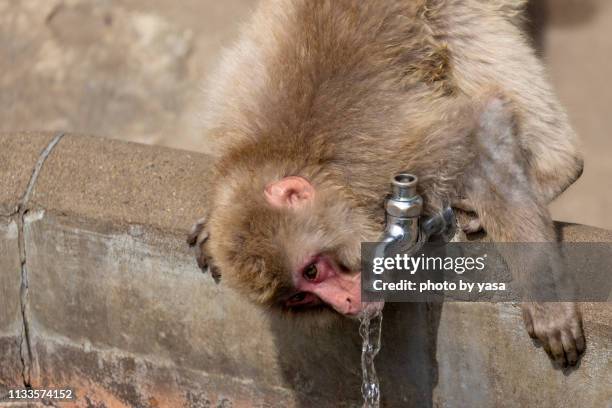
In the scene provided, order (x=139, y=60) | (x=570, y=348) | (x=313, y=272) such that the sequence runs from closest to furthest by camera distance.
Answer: (x=570, y=348), (x=313, y=272), (x=139, y=60)

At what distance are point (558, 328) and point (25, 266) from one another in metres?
1.86

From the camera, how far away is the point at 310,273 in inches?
128

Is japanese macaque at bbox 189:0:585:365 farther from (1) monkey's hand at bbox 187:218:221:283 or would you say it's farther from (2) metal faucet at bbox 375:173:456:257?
(2) metal faucet at bbox 375:173:456:257

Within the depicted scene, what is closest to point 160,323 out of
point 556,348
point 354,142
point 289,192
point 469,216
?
point 289,192

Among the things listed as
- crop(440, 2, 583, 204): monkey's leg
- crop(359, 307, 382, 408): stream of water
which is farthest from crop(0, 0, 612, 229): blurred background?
crop(359, 307, 382, 408): stream of water

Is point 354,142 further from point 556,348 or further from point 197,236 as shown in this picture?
point 556,348

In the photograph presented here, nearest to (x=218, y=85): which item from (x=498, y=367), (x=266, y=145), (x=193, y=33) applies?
(x=266, y=145)

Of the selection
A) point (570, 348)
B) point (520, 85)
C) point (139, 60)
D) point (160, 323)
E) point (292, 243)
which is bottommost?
point (570, 348)

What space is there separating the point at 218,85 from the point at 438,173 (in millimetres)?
869

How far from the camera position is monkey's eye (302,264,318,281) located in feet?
10.6

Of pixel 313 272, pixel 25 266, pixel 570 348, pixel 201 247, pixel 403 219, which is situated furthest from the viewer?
pixel 25 266

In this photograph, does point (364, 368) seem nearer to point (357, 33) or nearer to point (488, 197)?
point (488, 197)

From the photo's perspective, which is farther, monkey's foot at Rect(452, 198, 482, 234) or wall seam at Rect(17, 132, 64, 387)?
wall seam at Rect(17, 132, 64, 387)

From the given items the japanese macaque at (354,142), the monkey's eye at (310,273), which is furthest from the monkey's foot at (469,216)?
the monkey's eye at (310,273)
